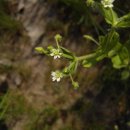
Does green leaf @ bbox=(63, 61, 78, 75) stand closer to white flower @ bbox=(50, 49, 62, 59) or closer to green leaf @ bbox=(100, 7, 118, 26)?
white flower @ bbox=(50, 49, 62, 59)

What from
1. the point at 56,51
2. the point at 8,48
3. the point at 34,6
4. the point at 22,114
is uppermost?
the point at 56,51

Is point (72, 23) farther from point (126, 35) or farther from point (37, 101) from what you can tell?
point (37, 101)

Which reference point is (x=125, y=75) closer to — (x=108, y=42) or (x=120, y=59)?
(x=120, y=59)

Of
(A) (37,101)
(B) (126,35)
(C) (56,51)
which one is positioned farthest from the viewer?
(A) (37,101)

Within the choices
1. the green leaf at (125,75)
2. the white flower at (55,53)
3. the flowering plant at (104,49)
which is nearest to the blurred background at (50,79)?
the green leaf at (125,75)

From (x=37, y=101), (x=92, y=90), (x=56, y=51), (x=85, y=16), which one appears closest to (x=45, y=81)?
(x=37, y=101)

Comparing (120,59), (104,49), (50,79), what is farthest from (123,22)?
(50,79)

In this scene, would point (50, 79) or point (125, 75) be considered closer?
point (125, 75)

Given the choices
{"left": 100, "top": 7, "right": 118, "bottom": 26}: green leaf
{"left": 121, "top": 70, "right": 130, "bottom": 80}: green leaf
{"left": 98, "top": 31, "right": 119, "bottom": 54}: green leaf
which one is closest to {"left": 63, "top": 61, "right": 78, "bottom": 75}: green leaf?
{"left": 98, "top": 31, "right": 119, "bottom": 54}: green leaf
